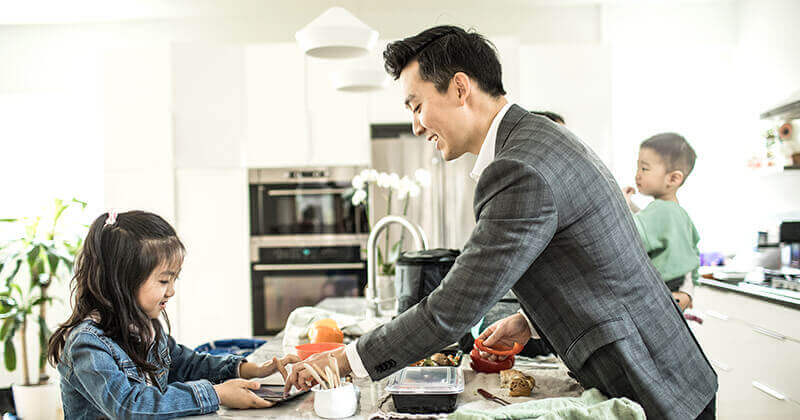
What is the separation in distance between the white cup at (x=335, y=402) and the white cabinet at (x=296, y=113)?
3376 mm

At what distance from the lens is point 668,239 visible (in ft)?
7.71

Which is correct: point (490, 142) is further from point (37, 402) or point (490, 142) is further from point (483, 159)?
point (37, 402)

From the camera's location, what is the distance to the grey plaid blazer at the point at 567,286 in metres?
1.06

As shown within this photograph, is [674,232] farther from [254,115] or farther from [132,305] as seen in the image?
A: [254,115]

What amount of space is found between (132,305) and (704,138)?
14.6ft

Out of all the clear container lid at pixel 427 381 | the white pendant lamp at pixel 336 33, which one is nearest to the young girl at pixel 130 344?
the clear container lid at pixel 427 381

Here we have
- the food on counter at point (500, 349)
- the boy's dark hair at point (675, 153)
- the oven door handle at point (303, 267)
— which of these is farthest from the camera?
the oven door handle at point (303, 267)

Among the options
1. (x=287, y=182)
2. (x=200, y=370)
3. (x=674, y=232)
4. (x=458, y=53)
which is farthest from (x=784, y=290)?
(x=287, y=182)

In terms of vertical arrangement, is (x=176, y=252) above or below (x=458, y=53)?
below

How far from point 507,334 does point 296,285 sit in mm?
3113

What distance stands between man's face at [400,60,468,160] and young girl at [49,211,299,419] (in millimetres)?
575

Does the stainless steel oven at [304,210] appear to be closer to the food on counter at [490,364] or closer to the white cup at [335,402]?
the food on counter at [490,364]

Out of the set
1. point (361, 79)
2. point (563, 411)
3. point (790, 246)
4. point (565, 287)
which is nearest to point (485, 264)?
point (565, 287)

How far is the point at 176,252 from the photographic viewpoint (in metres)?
1.39
